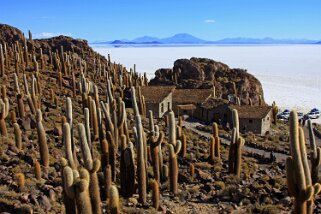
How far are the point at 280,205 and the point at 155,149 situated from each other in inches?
256

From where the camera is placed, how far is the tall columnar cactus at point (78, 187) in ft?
45.0

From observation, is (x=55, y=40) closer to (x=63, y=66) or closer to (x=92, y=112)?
(x=63, y=66)

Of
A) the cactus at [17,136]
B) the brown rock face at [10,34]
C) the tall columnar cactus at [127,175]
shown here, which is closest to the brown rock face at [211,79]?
the brown rock face at [10,34]

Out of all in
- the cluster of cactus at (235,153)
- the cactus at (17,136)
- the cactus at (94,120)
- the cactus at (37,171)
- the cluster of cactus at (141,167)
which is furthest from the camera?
the cactus at (94,120)

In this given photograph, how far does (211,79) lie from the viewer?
58438mm

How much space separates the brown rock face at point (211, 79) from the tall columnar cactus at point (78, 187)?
39.9m

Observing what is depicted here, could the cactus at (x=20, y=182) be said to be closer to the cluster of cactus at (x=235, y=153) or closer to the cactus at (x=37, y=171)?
the cactus at (x=37, y=171)

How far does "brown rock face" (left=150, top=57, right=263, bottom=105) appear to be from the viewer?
54938mm

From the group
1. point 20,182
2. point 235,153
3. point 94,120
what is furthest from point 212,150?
point 20,182

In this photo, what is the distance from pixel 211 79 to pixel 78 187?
1812 inches

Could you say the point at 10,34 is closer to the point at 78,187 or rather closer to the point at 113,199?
the point at 113,199

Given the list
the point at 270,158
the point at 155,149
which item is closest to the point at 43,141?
the point at 155,149

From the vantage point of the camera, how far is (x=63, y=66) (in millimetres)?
48062

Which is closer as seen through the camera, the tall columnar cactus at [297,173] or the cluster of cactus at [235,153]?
the tall columnar cactus at [297,173]
